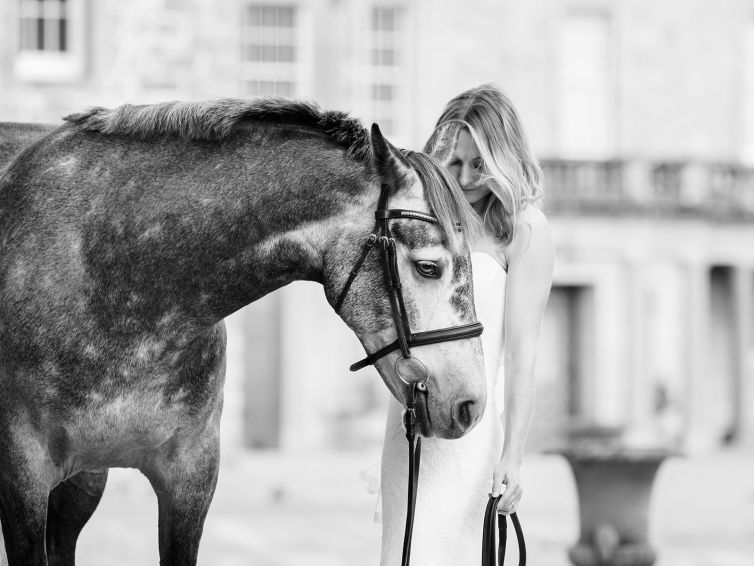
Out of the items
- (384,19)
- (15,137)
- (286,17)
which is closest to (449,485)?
(15,137)

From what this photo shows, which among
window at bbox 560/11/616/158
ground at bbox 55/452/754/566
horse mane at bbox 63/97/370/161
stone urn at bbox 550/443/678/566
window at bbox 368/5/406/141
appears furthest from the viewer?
window at bbox 560/11/616/158

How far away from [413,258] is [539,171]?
831 millimetres

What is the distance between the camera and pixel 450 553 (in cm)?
372

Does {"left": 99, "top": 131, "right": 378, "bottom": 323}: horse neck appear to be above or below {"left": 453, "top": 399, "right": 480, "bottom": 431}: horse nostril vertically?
above

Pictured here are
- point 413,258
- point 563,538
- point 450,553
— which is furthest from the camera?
point 563,538

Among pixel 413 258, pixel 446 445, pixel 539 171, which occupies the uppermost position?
pixel 539 171

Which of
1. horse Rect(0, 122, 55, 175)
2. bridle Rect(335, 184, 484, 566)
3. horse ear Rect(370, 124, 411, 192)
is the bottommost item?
bridle Rect(335, 184, 484, 566)

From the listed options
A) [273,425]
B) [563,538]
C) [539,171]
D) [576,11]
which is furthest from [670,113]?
[539,171]

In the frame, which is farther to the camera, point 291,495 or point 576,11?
point 576,11

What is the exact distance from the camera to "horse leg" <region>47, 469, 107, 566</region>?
3.87 m

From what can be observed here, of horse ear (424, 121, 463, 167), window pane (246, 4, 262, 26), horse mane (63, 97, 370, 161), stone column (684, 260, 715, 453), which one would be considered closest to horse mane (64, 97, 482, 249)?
horse mane (63, 97, 370, 161)

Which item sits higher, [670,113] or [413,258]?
[670,113]

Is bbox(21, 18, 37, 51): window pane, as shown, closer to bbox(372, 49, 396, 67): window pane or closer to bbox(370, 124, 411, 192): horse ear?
bbox(372, 49, 396, 67): window pane

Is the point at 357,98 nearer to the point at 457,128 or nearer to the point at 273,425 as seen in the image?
the point at 273,425
